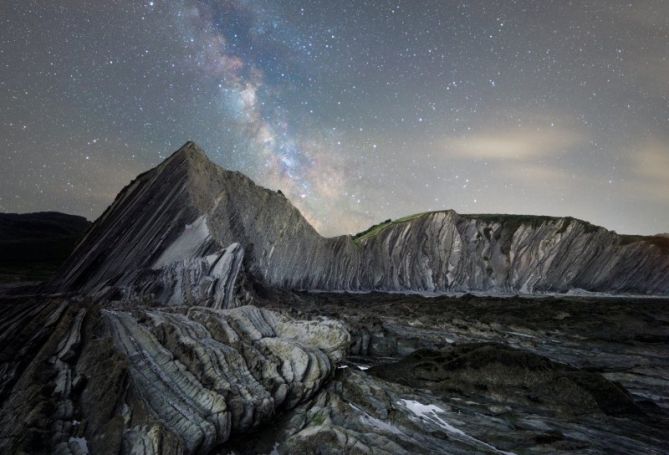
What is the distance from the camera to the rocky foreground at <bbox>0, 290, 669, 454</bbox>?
8633 millimetres

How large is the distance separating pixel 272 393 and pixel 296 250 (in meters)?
42.8

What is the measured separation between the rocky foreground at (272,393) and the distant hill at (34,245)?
1043 inches

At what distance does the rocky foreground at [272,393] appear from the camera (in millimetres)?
8633

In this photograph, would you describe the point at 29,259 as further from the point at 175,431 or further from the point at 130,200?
the point at 175,431

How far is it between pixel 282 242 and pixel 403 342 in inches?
1234

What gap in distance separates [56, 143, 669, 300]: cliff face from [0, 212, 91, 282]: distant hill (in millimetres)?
9989

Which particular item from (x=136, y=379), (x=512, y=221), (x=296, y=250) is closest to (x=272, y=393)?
(x=136, y=379)

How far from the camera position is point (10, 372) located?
8977mm

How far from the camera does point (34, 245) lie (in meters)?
65.3

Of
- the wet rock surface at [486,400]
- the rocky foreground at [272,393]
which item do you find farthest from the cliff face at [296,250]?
the wet rock surface at [486,400]

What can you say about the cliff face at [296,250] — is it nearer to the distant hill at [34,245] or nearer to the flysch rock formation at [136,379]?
the distant hill at [34,245]

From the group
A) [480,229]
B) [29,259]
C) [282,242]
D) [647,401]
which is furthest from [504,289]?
[29,259]

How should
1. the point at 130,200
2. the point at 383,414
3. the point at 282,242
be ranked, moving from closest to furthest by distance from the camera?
the point at 383,414, the point at 130,200, the point at 282,242

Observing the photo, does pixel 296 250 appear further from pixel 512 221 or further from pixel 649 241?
pixel 649 241
